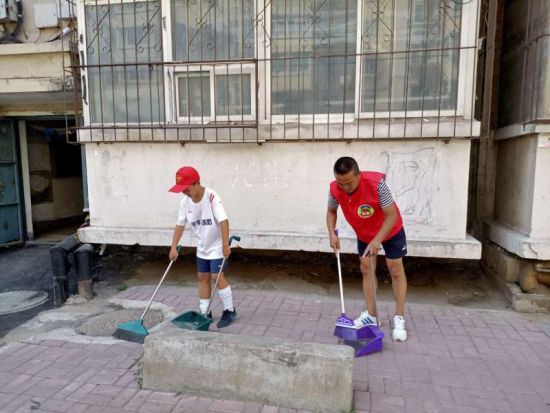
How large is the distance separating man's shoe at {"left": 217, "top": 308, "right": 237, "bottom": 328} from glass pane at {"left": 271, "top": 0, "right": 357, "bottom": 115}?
2.63 metres

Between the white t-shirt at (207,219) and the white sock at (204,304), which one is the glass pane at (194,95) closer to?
the white t-shirt at (207,219)

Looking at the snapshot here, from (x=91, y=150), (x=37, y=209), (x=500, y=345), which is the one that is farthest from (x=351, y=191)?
(x=37, y=209)

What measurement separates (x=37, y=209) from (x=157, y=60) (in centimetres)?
531

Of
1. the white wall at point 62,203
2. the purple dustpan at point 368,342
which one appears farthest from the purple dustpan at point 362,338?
the white wall at point 62,203

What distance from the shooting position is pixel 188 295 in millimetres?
5434

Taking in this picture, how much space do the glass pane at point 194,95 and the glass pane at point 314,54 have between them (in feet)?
3.05

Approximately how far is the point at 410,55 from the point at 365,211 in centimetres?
236

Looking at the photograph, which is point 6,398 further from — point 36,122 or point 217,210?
point 36,122

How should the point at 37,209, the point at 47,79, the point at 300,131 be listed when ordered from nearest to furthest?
the point at 300,131 → the point at 47,79 → the point at 37,209

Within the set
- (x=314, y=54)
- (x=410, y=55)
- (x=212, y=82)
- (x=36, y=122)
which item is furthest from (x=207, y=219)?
(x=36, y=122)

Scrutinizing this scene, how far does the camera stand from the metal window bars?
4.93 m

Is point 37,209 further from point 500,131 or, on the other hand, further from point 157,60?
point 500,131

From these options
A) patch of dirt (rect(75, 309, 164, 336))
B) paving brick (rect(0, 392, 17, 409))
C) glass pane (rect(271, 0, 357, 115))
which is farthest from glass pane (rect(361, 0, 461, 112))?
paving brick (rect(0, 392, 17, 409))

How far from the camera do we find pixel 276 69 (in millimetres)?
5285
